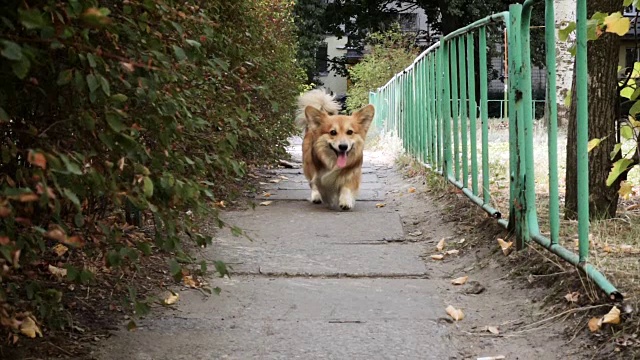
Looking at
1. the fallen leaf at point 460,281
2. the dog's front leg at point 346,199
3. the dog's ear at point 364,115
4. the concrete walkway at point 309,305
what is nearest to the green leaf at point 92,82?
the concrete walkway at point 309,305

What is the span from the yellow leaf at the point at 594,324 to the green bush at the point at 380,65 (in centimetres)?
1786

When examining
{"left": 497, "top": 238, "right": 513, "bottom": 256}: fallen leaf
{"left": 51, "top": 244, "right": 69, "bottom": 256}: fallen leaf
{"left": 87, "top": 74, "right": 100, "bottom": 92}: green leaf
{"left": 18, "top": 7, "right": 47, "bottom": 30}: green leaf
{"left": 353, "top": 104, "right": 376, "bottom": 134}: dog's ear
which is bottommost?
{"left": 497, "top": 238, "right": 513, "bottom": 256}: fallen leaf

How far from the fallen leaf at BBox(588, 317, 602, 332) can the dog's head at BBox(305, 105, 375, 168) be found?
415cm

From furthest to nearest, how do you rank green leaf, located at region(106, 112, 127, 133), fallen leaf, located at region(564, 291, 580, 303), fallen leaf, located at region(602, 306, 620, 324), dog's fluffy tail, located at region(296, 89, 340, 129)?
1. dog's fluffy tail, located at region(296, 89, 340, 129)
2. fallen leaf, located at region(564, 291, 580, 303)
3. fallen leaf, located at region(602, 306, 620, 324)
4. green leaf, located at region(106, 112, 127, 133)

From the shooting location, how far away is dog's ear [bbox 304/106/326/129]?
709cm

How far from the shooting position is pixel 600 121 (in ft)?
14.2

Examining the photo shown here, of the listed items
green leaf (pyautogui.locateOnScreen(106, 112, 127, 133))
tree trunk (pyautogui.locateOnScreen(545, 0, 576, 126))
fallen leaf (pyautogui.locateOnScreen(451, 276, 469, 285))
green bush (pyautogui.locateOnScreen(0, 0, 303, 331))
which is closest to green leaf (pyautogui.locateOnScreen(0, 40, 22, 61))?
green bush (pyautogui.locateOnScreen(0, 0, 303, 331))

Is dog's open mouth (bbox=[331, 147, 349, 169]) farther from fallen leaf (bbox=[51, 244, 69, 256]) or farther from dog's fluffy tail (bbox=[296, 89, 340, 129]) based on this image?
fallen leaf (bbox=[51, 244, 69, 256])

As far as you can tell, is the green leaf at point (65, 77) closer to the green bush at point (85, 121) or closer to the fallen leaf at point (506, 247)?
the green bush at point (85, 121)

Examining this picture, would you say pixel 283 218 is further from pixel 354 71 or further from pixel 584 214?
pixel 354 71

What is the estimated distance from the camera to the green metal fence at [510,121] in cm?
297

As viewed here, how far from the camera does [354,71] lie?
Answer: 22.9 m

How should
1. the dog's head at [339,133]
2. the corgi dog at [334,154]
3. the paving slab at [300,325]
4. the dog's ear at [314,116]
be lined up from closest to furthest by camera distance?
the paving slab at [300,325] → the corgi dog at [334,154] → the dog's head at [339,133] → the dog's ear at [314,116]

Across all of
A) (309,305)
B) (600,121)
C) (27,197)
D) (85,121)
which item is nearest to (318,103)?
(600,121)
